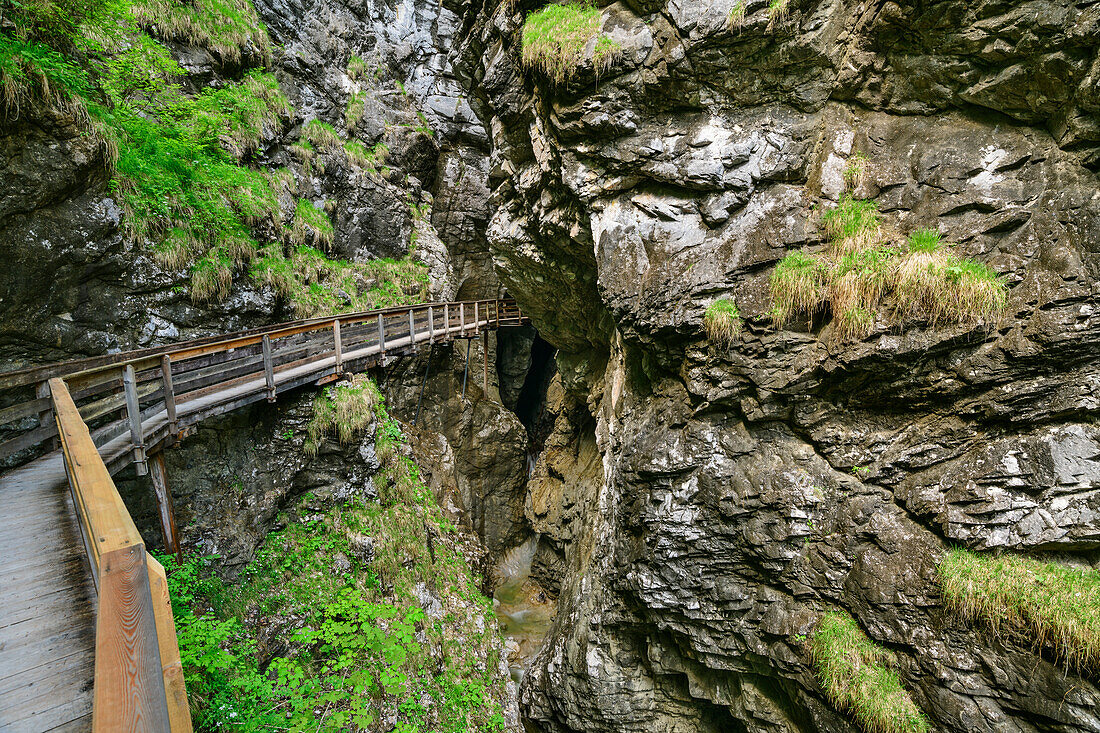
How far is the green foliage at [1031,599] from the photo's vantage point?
3.76m

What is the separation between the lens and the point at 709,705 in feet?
21.9

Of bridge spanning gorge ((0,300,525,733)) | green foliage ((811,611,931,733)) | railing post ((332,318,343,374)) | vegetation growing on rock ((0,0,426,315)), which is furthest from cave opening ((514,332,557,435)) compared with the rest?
green foliage ((811,611,931,733))

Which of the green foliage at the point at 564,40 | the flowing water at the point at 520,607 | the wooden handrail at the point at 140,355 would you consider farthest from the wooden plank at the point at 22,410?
the flowing water at the point at 520,607

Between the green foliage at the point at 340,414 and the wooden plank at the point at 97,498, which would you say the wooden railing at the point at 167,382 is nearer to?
the green foliage at the point at 340,414

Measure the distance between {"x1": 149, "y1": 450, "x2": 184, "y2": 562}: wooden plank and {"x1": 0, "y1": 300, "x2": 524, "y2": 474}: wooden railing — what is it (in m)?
0.22

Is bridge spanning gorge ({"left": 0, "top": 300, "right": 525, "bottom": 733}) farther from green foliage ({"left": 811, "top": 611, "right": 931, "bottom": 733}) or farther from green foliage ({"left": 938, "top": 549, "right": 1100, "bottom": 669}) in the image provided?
green foliage ({"left": 938, "top": 549, "right": 1100, "bottom": 669})

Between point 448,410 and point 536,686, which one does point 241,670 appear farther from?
point 448,410

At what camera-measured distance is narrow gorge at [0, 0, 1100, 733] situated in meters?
4.43

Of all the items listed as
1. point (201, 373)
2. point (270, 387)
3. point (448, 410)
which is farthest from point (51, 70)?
point (448, 410)


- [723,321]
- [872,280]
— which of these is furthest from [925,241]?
[723,321]

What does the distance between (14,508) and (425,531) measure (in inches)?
265

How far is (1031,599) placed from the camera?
13.3ft

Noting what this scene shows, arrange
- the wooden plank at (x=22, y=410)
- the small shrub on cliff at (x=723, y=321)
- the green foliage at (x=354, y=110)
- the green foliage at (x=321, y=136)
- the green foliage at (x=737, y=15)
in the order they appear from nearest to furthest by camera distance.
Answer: the wooden plank at (x=22, y=410), the green foliage at (x=737, y=15), the small shrub on cliff at (x=723, y=321), the green foliage at (x=321, y=136), the green foliage at (x=354, y=110)

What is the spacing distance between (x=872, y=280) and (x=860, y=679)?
14.9 feet
